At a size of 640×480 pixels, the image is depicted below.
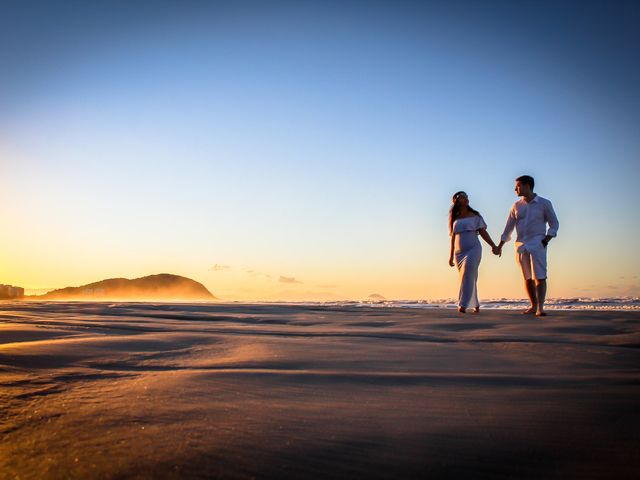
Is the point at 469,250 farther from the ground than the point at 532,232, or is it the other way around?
the point at 532,232

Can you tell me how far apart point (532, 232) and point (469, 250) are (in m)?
1.11

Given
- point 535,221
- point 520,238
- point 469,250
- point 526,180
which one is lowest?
point 469,250

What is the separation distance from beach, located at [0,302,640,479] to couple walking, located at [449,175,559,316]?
15.1 ft

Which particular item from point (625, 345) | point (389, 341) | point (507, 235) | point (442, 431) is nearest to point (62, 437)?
point (442, 431)

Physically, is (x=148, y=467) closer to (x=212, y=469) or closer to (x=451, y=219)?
(x=212, y=469)

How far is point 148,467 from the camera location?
784 millimetres

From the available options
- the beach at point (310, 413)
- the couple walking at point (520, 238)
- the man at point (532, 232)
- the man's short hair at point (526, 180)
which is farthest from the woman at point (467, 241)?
the beach at point (310, 413)

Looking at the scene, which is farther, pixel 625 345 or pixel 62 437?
pixel 625 345

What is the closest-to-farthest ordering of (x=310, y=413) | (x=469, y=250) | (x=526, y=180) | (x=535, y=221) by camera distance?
(x=310, y=413) → (x=535, y=221) → (x=526, y=180) → (x=469, y=250)

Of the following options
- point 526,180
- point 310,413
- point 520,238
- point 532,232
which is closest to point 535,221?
point 532,232

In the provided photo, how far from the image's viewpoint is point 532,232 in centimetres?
674

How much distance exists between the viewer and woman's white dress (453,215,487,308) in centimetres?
747

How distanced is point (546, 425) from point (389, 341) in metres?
1.69

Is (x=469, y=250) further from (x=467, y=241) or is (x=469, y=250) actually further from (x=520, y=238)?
(x=520, y=238)
